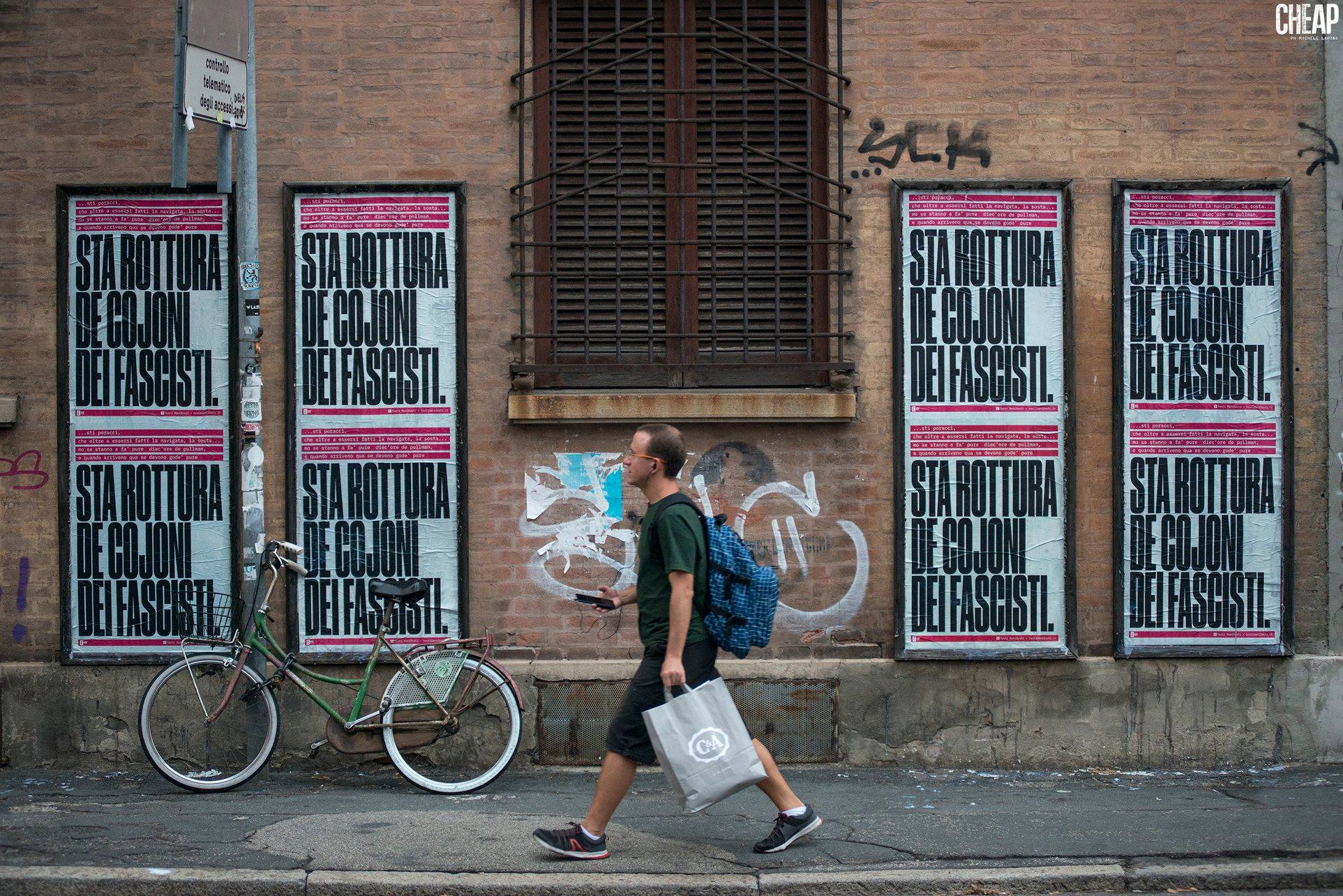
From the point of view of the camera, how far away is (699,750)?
Answer: 5016mm

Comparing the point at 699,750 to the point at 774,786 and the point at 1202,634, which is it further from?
the point at 1202,634

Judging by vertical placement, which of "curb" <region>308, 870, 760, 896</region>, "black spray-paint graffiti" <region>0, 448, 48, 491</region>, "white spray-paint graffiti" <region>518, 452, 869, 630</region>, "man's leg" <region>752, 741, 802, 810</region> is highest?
"black spray-paint graffiti" <region>0, 448, 48, 491</region>

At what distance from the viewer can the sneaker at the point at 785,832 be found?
5.42 meters

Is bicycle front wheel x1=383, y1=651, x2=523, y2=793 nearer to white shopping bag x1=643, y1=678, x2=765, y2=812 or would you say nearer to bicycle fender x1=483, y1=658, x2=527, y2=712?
bicycle fender x1=483, y1=658, x2=527, y2=712

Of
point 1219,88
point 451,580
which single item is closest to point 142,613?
point 451,580

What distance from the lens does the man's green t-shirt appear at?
5117mm

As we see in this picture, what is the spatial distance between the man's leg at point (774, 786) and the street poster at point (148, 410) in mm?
3393

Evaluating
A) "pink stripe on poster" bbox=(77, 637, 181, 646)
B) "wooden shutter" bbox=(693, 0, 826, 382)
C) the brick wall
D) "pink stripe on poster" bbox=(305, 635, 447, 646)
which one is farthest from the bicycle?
"wooden shutter" bbox=(693, 0, 826, 382)

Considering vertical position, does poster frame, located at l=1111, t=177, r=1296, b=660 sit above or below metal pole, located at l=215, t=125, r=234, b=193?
below

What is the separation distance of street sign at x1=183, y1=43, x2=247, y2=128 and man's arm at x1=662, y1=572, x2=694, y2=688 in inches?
143

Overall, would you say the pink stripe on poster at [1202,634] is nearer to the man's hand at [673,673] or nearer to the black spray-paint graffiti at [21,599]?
the man's hand at [673,673]

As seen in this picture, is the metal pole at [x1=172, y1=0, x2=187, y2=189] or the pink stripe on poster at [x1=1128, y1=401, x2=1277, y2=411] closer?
the metal pole at [x1=172, y1=0, x2=187, y2=189]

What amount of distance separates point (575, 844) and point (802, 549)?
2.69m

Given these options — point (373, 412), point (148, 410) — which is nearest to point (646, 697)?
point (373, 412)
